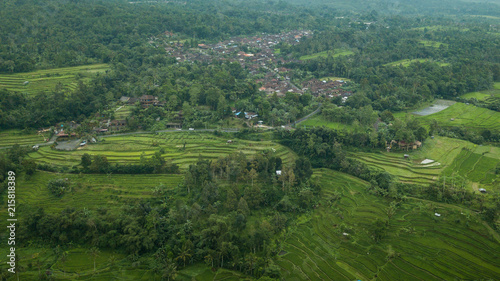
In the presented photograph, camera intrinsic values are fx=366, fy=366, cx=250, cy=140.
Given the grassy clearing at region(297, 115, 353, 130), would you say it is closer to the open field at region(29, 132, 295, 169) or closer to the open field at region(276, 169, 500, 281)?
the open field at region(29, 132, 295, 169)

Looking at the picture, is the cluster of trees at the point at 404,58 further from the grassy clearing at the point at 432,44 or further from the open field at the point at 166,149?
the open field at the point at 166,149

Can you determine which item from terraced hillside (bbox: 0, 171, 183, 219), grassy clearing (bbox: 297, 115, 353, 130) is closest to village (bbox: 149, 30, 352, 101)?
grassy clearing (bbox: 297, 115, 353, 130)

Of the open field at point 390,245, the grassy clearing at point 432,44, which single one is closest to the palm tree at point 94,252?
the open field at point 390,245

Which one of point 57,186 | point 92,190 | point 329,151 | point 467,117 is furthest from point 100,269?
point 467,117

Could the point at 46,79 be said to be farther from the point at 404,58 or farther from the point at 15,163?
the point at 404,58

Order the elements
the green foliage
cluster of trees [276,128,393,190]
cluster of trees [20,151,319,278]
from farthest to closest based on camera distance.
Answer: cluster of trees [276,128,393,190] < the green foliage < cluster of trees [20,151,319,278]

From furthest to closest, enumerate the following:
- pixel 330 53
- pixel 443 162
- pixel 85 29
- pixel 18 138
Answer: pixel 330 53 < pixel 85 29 < pixel 18 138 < pixel 443 162

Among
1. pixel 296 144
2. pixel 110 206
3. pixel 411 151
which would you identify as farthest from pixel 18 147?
pixel 411 151
